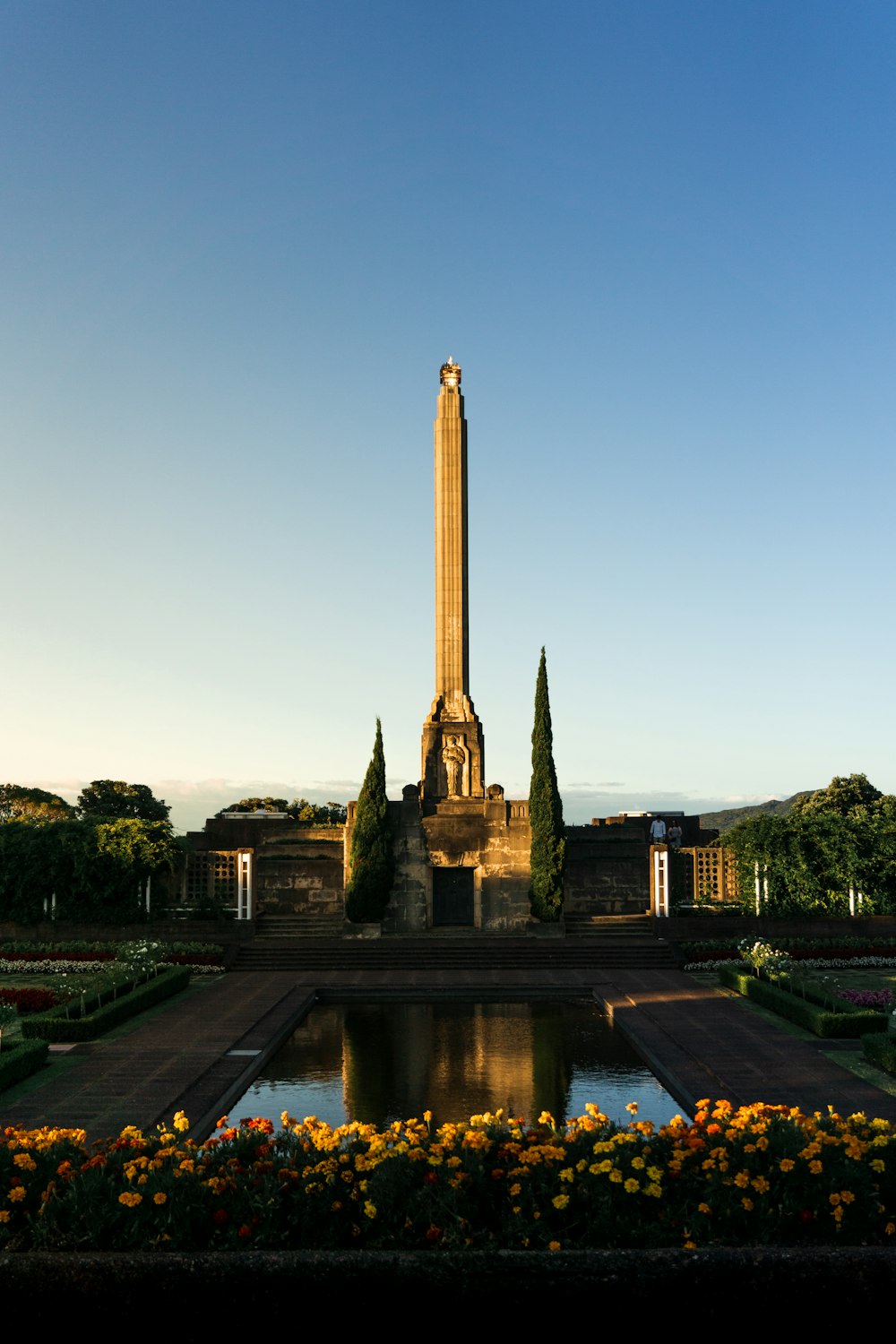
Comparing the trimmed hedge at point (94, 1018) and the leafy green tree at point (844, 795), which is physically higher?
the leafy green tree at point (844, 795)

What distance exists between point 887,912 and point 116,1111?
1105 inches

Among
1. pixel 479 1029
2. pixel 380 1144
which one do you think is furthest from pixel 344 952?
pixel 380 1144

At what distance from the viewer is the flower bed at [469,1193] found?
9.29m

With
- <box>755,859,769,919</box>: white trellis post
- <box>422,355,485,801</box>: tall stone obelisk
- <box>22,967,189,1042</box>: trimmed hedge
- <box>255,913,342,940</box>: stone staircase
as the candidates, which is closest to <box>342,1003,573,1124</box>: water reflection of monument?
<box>22,967,189,1042</box>: trimmed hedge

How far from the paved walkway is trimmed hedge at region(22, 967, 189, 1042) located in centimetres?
45

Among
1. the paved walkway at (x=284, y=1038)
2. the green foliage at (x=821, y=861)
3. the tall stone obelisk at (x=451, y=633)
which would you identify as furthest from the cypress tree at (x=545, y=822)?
the paved walkway at (x=284, y=1038)

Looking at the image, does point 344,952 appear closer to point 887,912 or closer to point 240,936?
point 240,936

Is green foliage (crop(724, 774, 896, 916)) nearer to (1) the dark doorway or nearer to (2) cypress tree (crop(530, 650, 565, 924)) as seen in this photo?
(2) cypress tree (crop(530, 650, 565, 924))

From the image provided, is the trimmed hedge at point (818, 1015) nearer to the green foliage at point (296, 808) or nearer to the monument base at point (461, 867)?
the monument base at point (461, 867)

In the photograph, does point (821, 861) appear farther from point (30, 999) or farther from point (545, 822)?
point (30, 999)

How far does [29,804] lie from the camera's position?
7262cm

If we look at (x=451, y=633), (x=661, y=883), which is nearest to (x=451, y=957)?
(x=661, y=883)

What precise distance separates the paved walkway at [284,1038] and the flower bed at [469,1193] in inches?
224

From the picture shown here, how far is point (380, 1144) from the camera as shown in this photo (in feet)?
33.0
